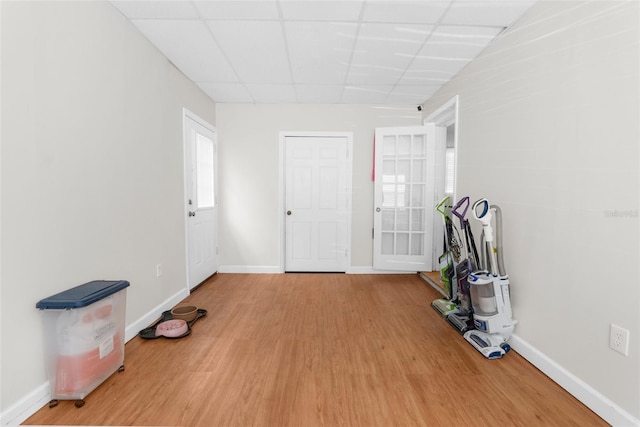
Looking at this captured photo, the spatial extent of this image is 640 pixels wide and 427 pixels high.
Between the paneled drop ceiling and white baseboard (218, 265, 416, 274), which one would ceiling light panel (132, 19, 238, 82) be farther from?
white baseboard (218, 265, 416, 274)

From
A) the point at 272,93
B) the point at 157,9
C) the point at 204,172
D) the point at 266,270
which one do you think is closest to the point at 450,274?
the point at 266,270

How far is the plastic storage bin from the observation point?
Result: 1.52m

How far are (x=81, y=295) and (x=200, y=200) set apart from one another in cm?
221

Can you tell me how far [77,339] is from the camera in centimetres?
155

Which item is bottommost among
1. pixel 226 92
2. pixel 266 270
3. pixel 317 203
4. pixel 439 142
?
pixel 266 270

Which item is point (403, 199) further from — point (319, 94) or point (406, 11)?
point (406, 11)

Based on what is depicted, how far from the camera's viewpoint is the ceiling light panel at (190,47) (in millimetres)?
2322

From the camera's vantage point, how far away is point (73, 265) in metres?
1.77

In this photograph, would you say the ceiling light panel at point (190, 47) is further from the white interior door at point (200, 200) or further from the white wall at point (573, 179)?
the white wall at point (573, 179)

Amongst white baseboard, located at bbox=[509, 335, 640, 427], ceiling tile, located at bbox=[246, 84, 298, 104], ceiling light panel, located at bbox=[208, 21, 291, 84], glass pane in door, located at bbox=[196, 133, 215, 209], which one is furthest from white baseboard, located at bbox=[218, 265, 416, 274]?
ceiling light panel, located at bbox=[208, 21, 291, 84]

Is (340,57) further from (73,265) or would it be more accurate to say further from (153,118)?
(73,265)

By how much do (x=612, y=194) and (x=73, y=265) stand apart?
3.02m

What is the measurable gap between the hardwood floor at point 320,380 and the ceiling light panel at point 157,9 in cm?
247

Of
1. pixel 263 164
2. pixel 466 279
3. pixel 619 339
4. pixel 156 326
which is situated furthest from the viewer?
pixel 263 164
